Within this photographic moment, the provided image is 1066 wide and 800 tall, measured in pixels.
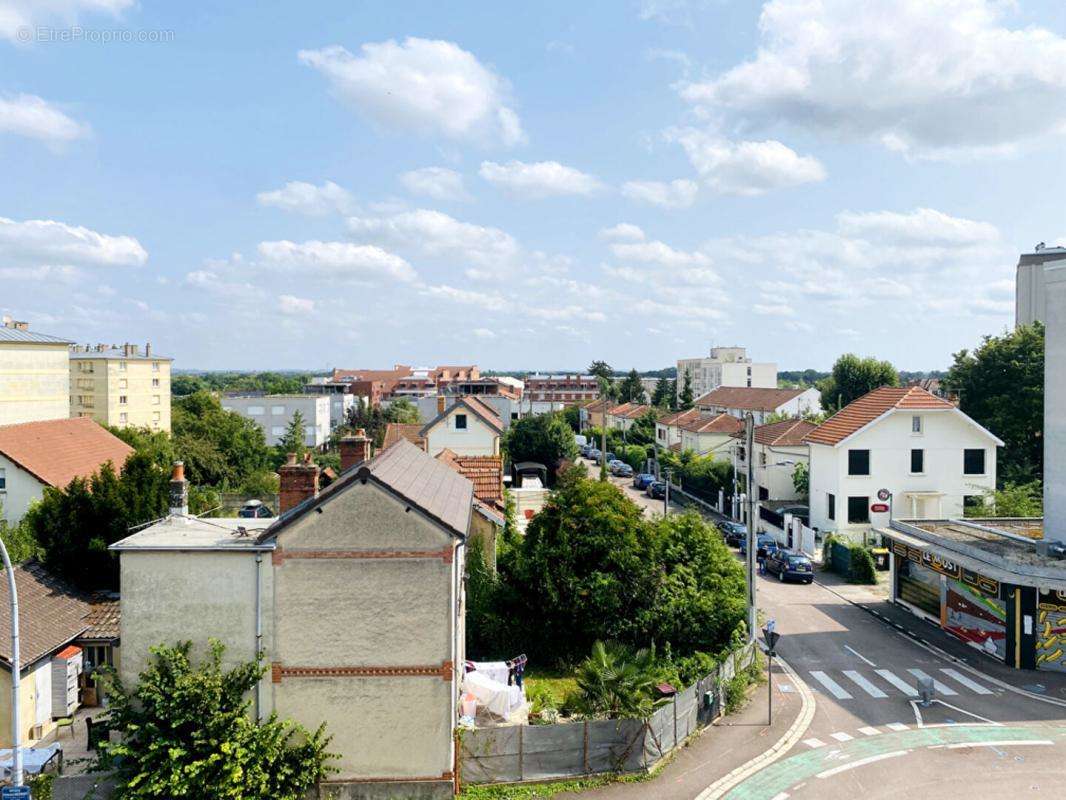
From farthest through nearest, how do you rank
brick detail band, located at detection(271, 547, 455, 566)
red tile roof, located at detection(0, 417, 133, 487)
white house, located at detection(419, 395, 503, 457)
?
white house, located at detection(419, 395, 503, 457), red tile roof, located at detection(0, 417, 133, 487), brick detail band, located at detection(271, 547, 455, 566)

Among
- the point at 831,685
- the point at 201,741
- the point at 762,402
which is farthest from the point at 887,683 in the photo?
the point at 762,402

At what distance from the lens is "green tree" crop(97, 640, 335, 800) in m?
13.8

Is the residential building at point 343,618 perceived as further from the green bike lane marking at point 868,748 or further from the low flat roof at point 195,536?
the green bike lane marking at point 868,748

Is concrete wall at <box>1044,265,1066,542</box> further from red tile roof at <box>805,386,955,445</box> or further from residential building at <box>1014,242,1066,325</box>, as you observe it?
residential building at <box>1014,242,1066,325</box>

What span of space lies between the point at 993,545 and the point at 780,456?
26201 mm

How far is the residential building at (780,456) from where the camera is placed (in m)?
49.6

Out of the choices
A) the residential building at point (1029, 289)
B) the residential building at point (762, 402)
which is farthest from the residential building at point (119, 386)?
the residential building at point (1029, 289)

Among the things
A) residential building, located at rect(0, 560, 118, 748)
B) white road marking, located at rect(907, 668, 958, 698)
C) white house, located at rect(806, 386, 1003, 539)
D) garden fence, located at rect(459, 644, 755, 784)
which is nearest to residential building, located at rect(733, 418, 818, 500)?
white house, located at rect(806, 386, 1003, 539)

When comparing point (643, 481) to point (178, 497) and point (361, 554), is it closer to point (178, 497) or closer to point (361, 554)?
point (178, 497)

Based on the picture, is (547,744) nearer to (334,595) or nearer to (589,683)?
(589,683)

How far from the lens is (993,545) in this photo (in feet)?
81.4

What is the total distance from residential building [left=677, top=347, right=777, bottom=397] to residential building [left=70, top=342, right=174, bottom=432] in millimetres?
71304

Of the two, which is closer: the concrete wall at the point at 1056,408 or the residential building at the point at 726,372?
the concrete wall at the point at 1056,408

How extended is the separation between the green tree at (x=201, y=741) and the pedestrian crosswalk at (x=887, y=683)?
45.0ft
